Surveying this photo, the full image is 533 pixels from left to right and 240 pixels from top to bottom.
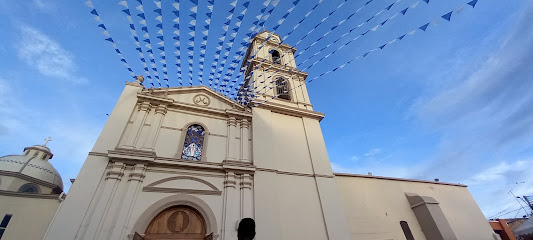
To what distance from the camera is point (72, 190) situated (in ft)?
20.7

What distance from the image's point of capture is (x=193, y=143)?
8.84 m

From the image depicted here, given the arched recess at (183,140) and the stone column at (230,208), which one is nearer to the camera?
the stone column at (230,208)

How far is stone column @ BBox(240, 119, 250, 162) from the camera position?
9.00 meters

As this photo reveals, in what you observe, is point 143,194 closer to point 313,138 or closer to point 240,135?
point 240,135

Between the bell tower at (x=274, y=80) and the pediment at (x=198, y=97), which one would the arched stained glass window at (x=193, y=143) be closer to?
the pediment at (x=198, y=97)

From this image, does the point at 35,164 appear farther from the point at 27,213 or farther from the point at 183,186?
the point at 183,186

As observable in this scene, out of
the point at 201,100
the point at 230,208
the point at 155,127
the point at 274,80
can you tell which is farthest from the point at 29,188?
the point at 274,80

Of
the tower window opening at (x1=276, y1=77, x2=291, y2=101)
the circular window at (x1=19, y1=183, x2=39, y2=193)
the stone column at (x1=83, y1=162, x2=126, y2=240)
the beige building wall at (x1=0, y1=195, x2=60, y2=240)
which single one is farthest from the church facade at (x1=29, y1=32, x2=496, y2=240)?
the circular window at (x1=19, y1=183, x2=39, y2=193)

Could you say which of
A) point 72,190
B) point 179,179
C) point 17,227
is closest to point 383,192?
point 179,179

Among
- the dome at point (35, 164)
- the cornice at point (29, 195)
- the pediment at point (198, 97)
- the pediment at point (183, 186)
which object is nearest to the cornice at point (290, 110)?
the pediment at point (198, 97)

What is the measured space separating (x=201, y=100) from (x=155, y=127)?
99.5 inches

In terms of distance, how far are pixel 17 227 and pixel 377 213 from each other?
14.7m

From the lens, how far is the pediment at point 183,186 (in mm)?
7121

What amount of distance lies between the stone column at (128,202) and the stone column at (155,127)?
3.19 ft
